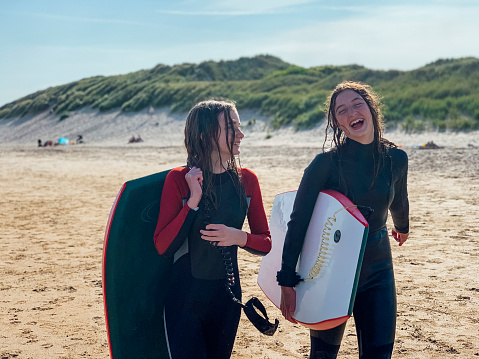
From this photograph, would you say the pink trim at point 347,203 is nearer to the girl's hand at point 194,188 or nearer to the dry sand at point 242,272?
the girl's hand at point 194,188

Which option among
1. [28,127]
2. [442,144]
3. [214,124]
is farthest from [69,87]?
[214,124]

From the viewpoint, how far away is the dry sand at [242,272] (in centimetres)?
405

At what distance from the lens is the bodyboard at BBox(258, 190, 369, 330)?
237cm

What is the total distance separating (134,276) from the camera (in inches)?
99.1

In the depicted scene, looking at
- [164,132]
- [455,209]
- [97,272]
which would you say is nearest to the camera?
[97,272]

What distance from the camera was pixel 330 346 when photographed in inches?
98.8

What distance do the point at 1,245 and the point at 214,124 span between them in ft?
18.8

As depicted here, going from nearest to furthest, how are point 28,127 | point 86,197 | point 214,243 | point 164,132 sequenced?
point 214,243, point 86,197, point 164,132, point 28,127

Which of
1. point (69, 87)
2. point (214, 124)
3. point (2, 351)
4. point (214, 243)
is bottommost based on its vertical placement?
point (2, 351)

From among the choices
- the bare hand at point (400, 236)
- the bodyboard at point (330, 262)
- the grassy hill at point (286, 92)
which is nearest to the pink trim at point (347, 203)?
the bodyboard at point (330, 262)

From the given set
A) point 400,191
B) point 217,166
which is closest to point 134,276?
point 217,166

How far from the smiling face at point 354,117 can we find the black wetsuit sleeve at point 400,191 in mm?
158

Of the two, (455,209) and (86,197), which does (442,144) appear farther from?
(86,197)

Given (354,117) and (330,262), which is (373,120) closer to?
(354,117)
